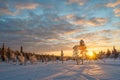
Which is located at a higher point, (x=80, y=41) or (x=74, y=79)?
(x=80, y=41)

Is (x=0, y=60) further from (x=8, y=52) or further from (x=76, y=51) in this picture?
(x=76, y=51)

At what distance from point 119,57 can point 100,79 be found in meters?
125

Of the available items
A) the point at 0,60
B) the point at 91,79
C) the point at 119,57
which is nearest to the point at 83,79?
the point at 91,79

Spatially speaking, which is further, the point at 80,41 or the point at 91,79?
the point at 80,41

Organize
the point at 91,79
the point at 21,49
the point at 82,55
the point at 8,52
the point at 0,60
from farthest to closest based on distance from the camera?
the point at 21,49, the point at 8,52, the point at 0,60, the point at 82,55, the point at 91,79

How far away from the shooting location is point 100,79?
25391 millimetres

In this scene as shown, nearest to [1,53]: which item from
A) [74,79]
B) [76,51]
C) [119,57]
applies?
[76,51]

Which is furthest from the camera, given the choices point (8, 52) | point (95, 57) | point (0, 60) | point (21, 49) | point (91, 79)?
point (95, 57)

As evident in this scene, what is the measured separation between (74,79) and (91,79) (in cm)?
221

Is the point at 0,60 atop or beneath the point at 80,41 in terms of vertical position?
beneath

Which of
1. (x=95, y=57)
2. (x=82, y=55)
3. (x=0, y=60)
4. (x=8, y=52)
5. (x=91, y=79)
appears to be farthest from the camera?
(x=95, y=57)

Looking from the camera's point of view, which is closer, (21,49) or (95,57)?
(21,49)

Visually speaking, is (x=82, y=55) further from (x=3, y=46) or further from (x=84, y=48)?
(x=3, y=46)

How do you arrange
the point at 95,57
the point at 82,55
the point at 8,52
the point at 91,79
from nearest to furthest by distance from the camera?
the point at 91,79
the point at 82,55
the point at 8,52
the point at 95,57
